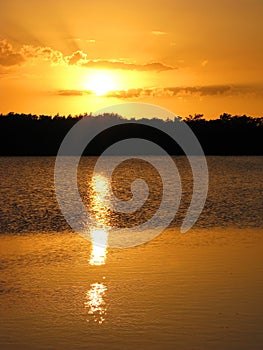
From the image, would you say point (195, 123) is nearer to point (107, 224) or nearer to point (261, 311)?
point (107, 224)

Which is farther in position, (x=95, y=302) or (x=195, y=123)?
(x=195, y=123)

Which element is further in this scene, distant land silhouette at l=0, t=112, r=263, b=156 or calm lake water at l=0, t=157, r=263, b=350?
distant land silhouette at l=0, t=112, r=263, b=156

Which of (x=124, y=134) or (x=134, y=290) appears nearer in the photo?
(x=134, y=290)

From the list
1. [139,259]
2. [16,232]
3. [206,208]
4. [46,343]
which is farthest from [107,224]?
[46,343]

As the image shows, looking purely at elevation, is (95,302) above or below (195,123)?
below

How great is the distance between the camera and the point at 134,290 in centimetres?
1744

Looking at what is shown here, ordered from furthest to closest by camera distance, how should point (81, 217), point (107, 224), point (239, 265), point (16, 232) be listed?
point (81, 217)
point (107, 224)
point (16, 232)
point (239, 265)

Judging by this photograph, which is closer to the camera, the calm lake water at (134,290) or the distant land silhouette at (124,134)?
the calm lake water at (134,290)

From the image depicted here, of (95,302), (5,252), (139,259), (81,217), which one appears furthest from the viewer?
(81,217)

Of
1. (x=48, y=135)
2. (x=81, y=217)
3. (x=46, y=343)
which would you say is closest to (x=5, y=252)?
(x=46, y=343)

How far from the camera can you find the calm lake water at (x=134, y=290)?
1355 cm

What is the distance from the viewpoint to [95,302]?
1634 centimetres

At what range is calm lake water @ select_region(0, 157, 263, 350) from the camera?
13555mm

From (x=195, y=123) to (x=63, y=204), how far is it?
115 m
